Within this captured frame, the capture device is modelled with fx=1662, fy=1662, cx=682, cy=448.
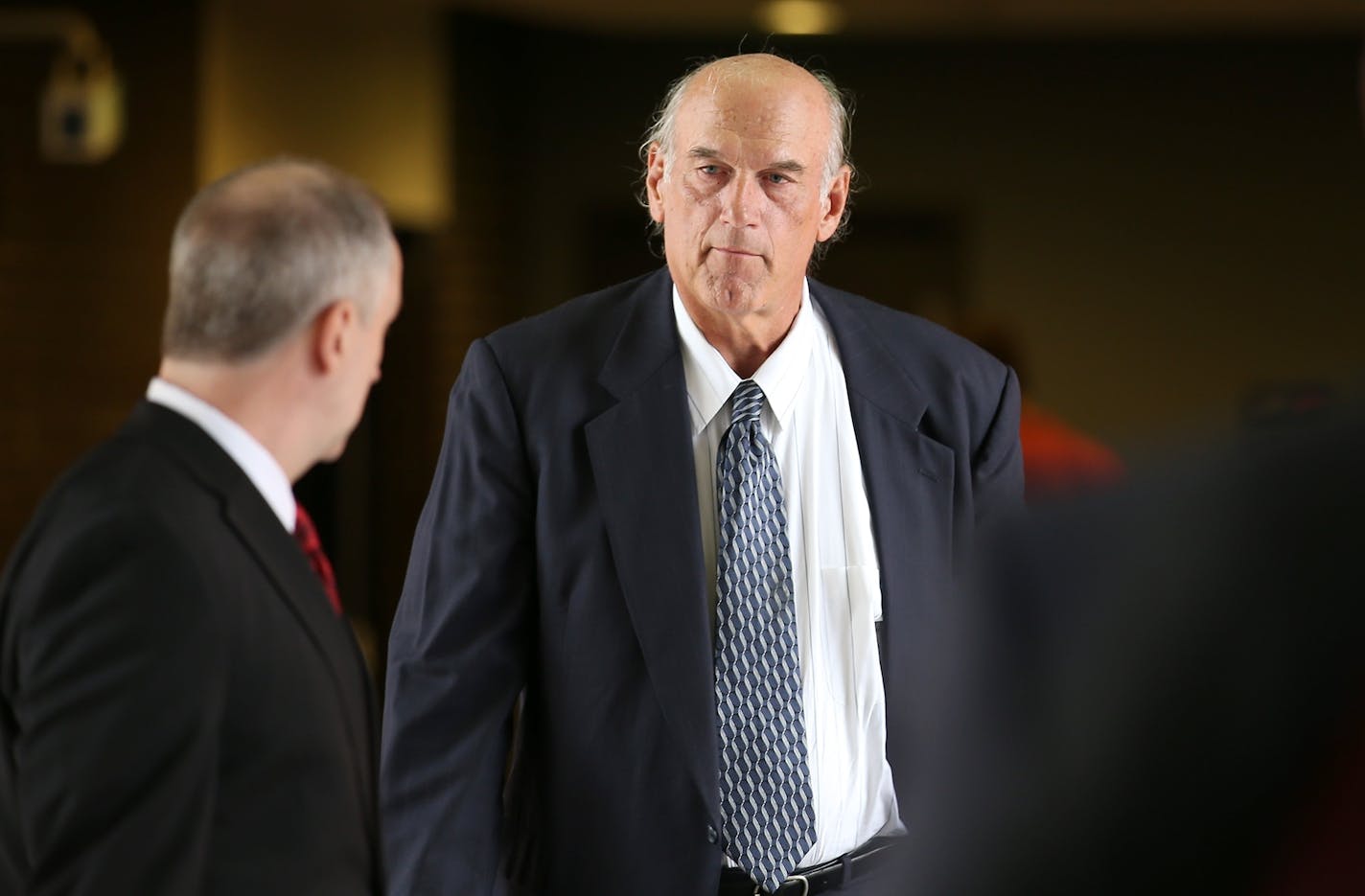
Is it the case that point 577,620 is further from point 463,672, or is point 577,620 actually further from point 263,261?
point 263,261

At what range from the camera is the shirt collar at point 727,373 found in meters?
2.09

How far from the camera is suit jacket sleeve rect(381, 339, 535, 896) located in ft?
6.44

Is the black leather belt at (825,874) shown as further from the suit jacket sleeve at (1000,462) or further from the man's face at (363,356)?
the man's face at (363,356)

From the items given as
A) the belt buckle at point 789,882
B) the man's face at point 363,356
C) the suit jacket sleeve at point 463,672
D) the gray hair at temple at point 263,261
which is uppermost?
the gray hair at temple at point 263,261

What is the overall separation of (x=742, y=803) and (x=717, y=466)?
410 mm

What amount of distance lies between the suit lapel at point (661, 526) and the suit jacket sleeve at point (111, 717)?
796mm

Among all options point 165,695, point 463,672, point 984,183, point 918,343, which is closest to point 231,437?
point 165,695

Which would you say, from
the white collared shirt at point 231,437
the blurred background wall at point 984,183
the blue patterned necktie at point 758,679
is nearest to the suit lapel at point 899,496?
the blue patterned necktie at point 758,679

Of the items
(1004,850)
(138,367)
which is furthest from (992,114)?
(1004,850)

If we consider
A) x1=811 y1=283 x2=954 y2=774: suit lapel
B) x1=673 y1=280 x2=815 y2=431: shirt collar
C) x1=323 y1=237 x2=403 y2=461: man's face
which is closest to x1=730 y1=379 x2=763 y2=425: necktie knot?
x1=673 y1=280 x2=815 y2=431: shirt collar

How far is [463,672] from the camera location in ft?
6.44

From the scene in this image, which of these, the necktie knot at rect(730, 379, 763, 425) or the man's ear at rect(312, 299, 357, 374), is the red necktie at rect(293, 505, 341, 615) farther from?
the necktie knot at rect(730, 379, 763, 425)

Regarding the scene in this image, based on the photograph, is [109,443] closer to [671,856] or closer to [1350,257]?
[671,856]

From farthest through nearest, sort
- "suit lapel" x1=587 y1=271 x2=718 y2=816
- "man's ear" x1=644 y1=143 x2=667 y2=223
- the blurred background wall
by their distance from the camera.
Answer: the blurred background wall
"man's ear" x1=644 y1=143 x2=667 y2=223
"suit lapel" x1=587 y1=271 x2=718 y2=816
